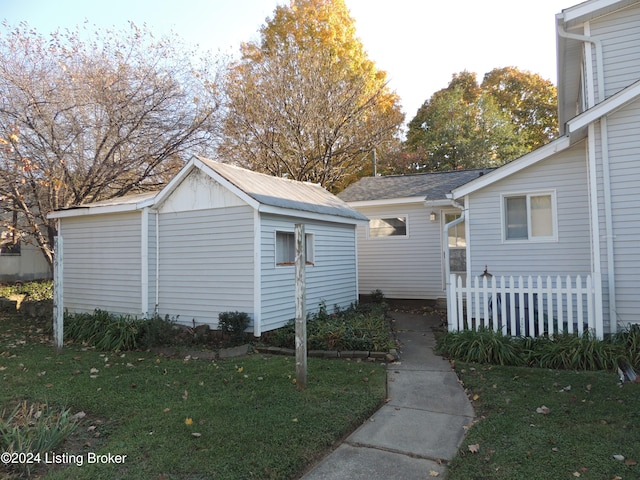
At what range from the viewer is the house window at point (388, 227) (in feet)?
43.2

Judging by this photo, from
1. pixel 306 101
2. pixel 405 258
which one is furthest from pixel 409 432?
pixel 306 101

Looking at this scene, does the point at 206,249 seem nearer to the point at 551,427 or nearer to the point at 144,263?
the point at 144,263

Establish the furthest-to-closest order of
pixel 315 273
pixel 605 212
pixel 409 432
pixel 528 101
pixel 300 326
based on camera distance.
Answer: pixel 528 101, pixel 315 273, pixel 605 212, pixel 300 326, pixel 409 432

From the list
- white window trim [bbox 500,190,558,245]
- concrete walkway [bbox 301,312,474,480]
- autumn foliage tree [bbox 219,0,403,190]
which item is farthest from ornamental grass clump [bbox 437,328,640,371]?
autumn foliage tree [bbox 219,0,403,190]

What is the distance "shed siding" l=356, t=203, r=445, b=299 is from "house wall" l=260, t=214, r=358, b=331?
5.60 feet

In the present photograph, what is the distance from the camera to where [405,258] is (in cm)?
1298

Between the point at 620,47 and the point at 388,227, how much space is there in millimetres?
7390

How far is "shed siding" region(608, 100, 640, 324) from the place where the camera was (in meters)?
6.88

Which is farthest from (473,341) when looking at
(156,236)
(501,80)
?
(501,80)

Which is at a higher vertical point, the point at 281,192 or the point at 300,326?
the point at 281,192

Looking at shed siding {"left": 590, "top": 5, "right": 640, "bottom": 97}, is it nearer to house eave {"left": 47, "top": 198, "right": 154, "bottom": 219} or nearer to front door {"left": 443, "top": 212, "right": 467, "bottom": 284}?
front door {"left": 443, "top": 212, "right": 467, "bottom": 284}

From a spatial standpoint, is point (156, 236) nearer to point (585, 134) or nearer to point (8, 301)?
point (8, 301)

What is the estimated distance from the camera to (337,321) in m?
8.91

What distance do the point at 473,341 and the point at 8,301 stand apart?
44.9 ft
